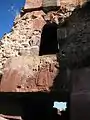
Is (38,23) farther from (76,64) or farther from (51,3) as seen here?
(76,64)

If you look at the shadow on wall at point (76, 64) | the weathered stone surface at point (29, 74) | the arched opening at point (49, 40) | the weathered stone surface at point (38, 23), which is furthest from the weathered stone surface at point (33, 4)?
the weathered stone surface at point (29, 74)

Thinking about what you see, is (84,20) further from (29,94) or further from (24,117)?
(24,117)

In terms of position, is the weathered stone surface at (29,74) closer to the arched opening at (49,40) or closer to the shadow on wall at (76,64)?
the shadow on wall at (76,64)

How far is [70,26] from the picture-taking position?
15.5ft

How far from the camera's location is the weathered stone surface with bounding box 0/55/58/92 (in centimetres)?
428

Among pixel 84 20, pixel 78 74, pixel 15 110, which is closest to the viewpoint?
pixel 78 74

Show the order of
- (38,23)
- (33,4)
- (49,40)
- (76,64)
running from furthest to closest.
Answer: (33,4) < (49,40) < (38,23) < (76,64)

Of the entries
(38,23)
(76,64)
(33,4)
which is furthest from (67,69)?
(33,4)

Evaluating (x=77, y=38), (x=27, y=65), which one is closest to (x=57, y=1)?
(x=77, y=38)

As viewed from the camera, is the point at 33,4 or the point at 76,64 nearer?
the point at 76,64

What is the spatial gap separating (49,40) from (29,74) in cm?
101

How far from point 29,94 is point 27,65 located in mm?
495

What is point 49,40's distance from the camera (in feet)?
17.1

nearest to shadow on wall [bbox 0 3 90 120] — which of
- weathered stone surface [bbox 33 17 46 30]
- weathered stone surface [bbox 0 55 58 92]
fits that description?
weathered stone surface [bbox 0 55 58 92]
